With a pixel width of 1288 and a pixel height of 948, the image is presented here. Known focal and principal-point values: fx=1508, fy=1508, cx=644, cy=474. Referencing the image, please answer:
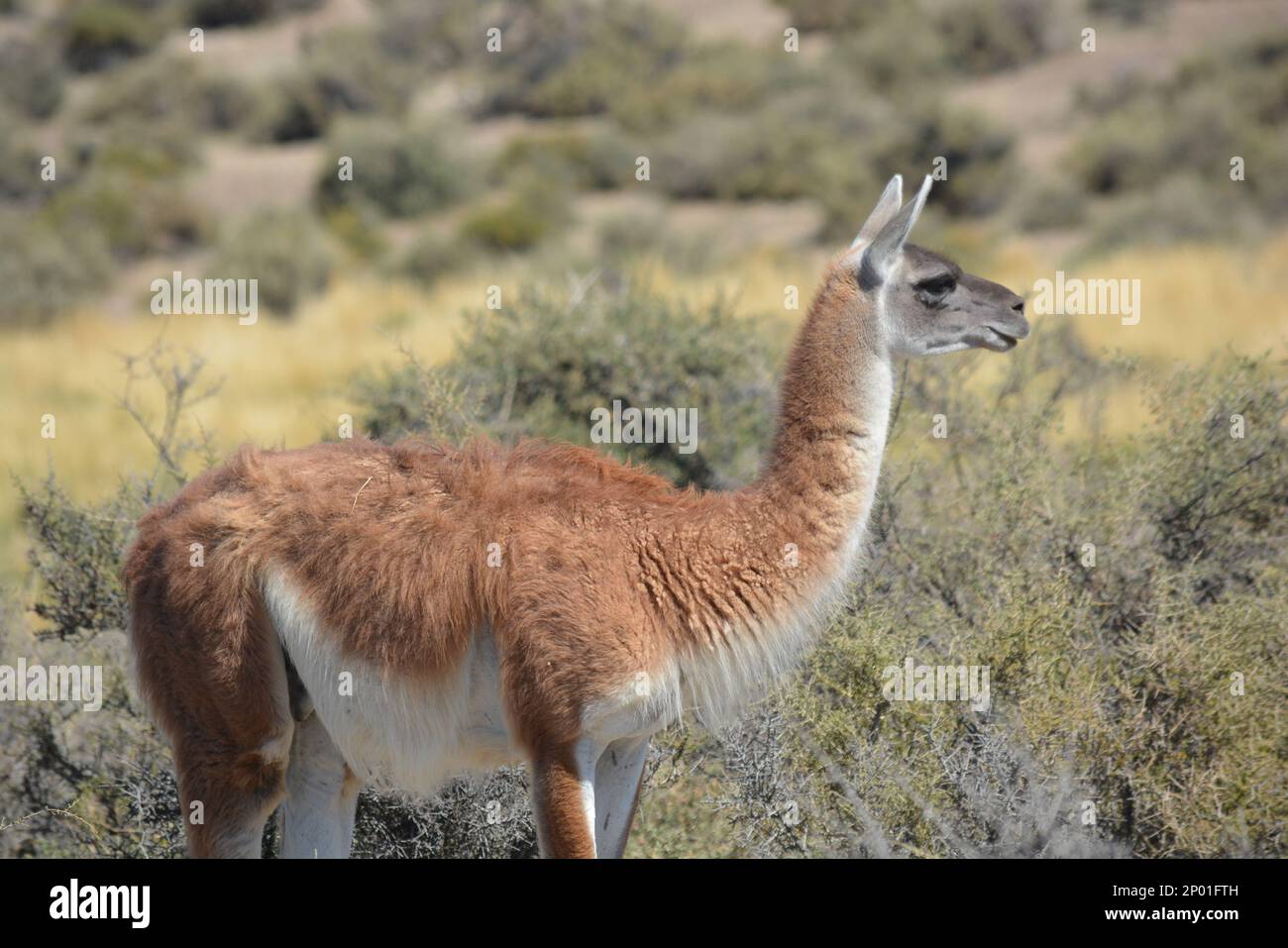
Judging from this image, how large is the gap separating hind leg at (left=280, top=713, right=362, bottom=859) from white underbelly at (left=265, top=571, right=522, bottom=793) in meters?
0.30

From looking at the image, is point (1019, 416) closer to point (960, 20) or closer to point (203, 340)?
point (203, 340)

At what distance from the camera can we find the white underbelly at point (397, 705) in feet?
15.9

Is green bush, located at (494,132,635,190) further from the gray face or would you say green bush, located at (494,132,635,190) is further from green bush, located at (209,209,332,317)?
the gray face

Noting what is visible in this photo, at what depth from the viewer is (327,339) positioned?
18.0 metres

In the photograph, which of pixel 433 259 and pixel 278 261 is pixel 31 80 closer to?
pixel 433 259

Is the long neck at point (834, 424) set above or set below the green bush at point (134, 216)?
below

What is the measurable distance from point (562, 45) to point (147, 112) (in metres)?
10.6

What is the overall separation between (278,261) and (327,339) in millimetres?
5209

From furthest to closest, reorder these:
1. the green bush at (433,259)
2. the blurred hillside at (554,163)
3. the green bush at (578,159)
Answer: the green bush at (578,159) → the green bush at (433,259) → the blurred hillside at (554,163)

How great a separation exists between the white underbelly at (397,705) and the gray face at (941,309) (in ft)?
5.51

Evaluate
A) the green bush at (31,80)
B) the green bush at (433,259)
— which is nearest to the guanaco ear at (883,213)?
the green bush at (433,259)

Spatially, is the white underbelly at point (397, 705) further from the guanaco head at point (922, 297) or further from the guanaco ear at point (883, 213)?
the guanaco ear at point (883, 213)

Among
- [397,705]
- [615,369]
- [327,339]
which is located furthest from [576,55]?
[397,705]
